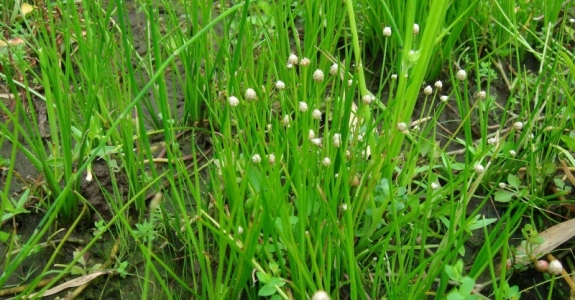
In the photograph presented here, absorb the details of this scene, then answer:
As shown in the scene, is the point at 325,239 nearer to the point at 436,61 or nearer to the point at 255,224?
the point at 255,224

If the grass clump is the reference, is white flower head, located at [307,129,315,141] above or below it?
above

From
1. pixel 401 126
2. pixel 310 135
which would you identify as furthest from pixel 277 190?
pixel 401 126

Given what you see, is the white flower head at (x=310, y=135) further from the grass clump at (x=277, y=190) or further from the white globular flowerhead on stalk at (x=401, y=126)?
the white globular flowerhead on stalk at (x=401, y=126)

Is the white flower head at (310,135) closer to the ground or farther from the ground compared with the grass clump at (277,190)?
farther from the ground

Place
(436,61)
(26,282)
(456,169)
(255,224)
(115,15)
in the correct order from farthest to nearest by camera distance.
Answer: (115,15), (436,61), (456,169), (26,282), (255,224)

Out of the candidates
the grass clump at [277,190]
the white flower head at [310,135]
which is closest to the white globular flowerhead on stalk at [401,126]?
the grass clump at [277,190]

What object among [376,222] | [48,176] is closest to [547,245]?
[376,222]

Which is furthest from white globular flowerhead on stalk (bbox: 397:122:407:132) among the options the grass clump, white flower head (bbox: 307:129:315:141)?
white flower head (bbox: 307:129:315:141)

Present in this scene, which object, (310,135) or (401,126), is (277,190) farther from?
(401,126)

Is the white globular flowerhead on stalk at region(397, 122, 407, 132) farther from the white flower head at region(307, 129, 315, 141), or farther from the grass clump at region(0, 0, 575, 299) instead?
the white flower head at region(307, 129, 315, 141)

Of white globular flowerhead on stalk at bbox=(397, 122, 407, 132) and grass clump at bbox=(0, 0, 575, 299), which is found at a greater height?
white globular flowerhead on stalk at bbox=(397, 122, 407, 132)

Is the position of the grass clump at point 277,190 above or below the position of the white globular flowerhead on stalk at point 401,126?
below
